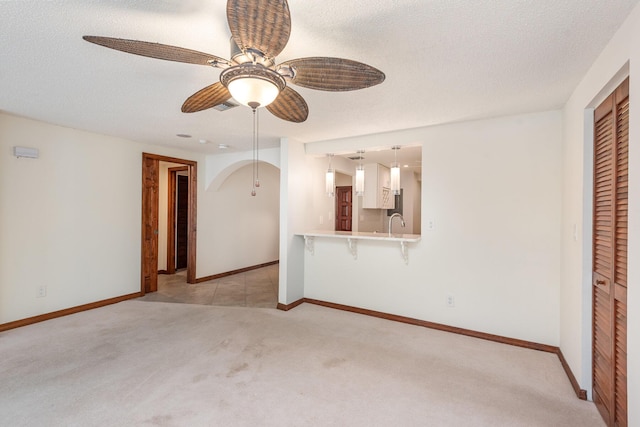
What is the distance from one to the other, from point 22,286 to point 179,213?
2.77m

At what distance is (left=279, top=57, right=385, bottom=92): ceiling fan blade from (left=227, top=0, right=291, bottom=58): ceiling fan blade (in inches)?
6.5

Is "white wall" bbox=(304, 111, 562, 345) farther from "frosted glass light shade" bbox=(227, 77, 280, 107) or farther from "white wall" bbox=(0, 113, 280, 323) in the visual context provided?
"white wall" bbox=(0, 113, 280, 323)

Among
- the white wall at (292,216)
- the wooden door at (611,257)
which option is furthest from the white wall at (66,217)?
the wooden door at (611,257)

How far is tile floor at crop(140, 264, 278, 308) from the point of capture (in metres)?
4.19

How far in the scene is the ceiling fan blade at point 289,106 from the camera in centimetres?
168

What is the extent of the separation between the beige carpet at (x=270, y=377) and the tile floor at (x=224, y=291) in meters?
0.83

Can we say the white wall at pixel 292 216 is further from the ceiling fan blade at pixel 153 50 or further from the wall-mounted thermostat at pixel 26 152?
the wall-mounted thermostat at pixel 26 152

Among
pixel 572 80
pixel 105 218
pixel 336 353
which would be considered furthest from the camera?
Answer: pixel 105 218

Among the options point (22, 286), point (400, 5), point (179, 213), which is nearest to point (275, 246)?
point (179, 213)

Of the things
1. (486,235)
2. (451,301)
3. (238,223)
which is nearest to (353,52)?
(486,235)

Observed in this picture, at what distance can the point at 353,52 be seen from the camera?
1776mm

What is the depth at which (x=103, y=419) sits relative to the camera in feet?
5.95

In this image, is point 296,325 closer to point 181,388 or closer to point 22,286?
point 181,388

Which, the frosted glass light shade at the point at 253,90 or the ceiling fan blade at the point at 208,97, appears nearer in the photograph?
the frosted glass light shade at the point at 253,90
